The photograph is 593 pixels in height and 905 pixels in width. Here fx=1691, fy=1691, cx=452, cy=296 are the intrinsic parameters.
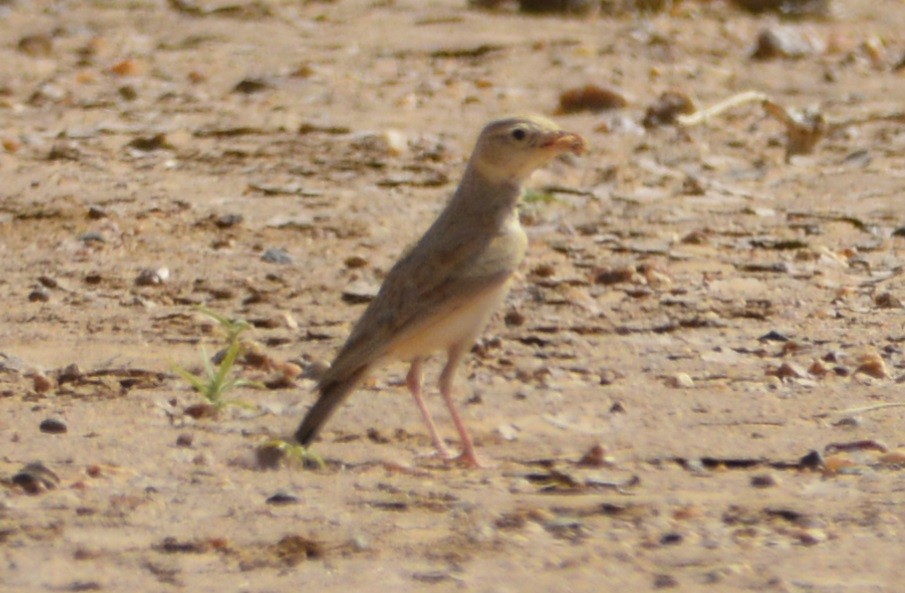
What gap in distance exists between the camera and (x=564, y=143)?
19.0 feet

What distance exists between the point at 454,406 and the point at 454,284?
397mm

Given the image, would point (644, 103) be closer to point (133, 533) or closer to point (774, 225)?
point (774, 225)

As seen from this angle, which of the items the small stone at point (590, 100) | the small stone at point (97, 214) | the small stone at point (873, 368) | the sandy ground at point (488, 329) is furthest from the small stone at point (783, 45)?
the small stone at point (873, 368)

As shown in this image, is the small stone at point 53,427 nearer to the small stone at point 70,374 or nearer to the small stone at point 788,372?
the small stone at point 70,374

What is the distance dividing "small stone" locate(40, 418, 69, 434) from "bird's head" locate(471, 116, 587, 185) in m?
1.69

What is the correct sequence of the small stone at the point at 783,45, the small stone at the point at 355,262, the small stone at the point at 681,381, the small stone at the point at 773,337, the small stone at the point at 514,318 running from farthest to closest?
the small stone at the point at 783,45, the small stone at the point at 355,262, the small stone at the point at 514,318, the small stone at the point at 773,337, the small stone at the point at 681,381

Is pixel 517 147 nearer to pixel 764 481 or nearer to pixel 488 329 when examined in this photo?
pixel 488 329

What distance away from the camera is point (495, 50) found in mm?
11648

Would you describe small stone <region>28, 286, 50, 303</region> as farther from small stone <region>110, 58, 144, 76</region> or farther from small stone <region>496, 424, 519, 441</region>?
small stone <region>110, 58, 144, 76</region>

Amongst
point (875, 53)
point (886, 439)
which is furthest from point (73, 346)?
point (875, 53)

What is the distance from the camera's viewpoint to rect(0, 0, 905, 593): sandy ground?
423 cm

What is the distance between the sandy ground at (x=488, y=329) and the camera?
4.23 m

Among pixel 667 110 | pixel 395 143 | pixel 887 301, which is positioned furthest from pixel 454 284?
pixel 667 110

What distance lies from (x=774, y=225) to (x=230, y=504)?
4023 mm
